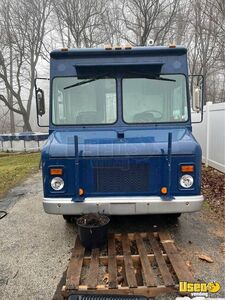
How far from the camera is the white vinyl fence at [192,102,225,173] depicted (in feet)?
Answer: 27.8

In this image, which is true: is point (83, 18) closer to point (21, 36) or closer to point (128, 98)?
point (21, 36)

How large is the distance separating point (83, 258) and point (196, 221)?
2.44 m

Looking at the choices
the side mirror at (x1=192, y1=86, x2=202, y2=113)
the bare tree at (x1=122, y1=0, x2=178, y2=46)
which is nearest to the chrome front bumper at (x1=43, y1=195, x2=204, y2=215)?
the side mirror at (x1=192, y1=86, x2=202, y2=113)

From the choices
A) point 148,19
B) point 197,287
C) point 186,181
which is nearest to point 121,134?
point 186,181

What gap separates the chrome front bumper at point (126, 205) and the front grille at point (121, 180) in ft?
0.41

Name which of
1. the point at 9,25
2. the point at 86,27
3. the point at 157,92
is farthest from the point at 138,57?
the point at 9,25

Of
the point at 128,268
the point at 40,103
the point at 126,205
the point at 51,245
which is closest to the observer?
the point at 128,268

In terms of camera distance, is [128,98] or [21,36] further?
[21,36]

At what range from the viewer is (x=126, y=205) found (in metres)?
4.10

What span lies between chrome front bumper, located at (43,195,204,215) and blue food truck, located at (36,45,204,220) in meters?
0.01

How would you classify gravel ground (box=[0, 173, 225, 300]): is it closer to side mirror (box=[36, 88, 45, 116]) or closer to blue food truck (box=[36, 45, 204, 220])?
blue food truck (box=[36, 45, 204, 220])

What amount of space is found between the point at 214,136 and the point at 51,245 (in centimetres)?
624

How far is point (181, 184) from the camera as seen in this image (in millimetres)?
4152

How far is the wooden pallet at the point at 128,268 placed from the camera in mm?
3281
